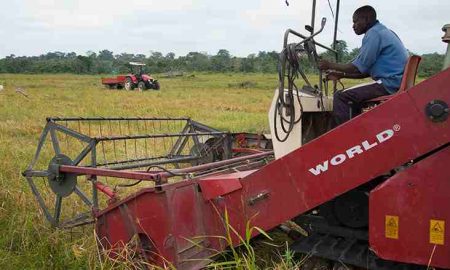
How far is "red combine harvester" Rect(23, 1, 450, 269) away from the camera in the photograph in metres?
3.33

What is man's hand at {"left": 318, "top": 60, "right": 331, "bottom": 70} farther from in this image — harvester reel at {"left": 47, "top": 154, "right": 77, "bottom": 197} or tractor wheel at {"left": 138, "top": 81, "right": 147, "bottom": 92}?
tractor wheel at {"left": 138, "top": 81, "right": 147, "bottom": 92}

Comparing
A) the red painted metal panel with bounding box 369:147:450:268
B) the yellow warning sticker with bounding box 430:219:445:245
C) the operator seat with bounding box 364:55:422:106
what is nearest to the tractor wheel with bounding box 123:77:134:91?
the operator seat with bounding box 364:55:422:106

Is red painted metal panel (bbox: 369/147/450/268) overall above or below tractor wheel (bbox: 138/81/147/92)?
above

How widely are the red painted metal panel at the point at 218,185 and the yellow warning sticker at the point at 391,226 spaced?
1.07m

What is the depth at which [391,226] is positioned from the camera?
3434 mm

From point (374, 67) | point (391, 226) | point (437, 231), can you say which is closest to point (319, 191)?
point (391, 226)

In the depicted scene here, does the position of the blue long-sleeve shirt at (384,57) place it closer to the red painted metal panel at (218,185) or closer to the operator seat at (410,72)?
the operator seat at (410,72)

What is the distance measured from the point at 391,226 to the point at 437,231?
0.27 metres

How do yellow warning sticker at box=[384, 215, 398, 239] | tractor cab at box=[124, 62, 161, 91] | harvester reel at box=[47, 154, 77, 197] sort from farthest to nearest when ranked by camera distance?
1. tractor cab at box=[124, 62, 161, 91]
2. harvester reel at box=[47, 154, 77, 197]
3. yellow warning sticker at box=[384, 215, 398, 239]

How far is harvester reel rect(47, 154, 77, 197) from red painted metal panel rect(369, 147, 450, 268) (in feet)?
8.98

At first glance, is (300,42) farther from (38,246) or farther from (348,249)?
(38,246)

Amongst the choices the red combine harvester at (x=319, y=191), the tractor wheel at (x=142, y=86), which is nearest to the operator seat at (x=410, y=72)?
the red combine harvester at (x=319, y=191)

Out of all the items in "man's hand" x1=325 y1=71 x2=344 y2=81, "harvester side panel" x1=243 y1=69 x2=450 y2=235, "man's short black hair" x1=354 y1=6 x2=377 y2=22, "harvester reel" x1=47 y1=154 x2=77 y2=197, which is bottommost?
"harvester reel" x1=47 y1=154 x2=77 y2=197

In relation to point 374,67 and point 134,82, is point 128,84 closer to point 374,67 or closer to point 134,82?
point 134,82
